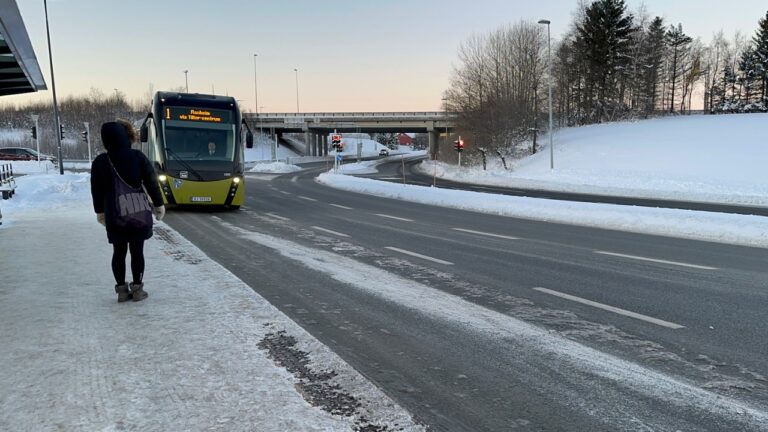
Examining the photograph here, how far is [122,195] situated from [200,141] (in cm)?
1070

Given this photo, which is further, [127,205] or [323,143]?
[323,143]

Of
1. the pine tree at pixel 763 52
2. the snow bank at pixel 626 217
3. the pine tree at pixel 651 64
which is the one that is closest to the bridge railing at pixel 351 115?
the pine tree at pixel 651 64

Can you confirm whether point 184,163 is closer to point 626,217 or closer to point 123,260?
point 123,260

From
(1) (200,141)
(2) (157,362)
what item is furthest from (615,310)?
(1) (200,141)

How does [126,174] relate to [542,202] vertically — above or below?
above

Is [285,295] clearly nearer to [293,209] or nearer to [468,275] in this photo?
[468,275]

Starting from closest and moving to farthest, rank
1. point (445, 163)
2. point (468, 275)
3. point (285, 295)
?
point (285, 295) → point (468, 275) → point (445, 163)

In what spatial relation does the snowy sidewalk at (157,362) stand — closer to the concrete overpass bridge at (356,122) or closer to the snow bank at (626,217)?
the snow bank at (626,217)

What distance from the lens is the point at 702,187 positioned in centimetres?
2759

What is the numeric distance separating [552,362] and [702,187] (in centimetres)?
2805

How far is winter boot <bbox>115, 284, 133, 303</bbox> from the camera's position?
576 cm

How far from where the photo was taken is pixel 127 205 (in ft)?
18.5

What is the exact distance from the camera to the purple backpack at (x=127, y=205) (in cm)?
561

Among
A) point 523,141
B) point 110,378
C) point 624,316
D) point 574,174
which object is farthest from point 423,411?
point 523,141
